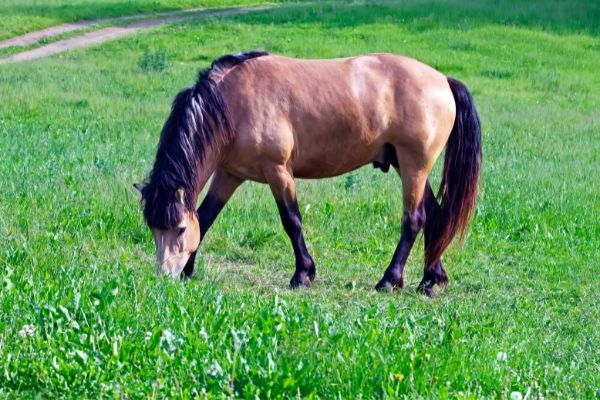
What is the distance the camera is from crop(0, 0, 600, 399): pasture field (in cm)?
438

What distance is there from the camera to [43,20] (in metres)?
33.3

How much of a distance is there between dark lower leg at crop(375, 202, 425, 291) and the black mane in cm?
165

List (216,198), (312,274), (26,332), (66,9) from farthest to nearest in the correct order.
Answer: (66,9) < (216,198) < (312,274) < (26,332)

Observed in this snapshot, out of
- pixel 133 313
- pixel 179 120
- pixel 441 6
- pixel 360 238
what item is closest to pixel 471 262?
pixel 360 238

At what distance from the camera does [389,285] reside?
7.91m

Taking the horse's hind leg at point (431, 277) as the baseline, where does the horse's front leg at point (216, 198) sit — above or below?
above

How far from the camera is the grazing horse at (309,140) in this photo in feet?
23.8

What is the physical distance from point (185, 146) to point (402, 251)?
6.63 ft

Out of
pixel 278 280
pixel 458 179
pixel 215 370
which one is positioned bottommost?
pixel 278 280

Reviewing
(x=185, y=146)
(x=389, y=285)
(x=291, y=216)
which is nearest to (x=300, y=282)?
(x=291, y=216)

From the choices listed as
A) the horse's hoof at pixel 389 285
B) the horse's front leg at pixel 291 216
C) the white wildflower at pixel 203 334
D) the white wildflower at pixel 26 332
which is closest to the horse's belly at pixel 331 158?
the horse's front leg at pixel 291 216

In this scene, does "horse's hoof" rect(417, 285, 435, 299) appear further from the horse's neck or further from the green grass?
the green grass

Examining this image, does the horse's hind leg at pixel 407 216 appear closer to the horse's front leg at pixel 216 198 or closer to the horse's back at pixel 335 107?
the horse's back at pixel 335 107

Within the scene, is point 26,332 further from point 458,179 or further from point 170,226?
point 458,179
